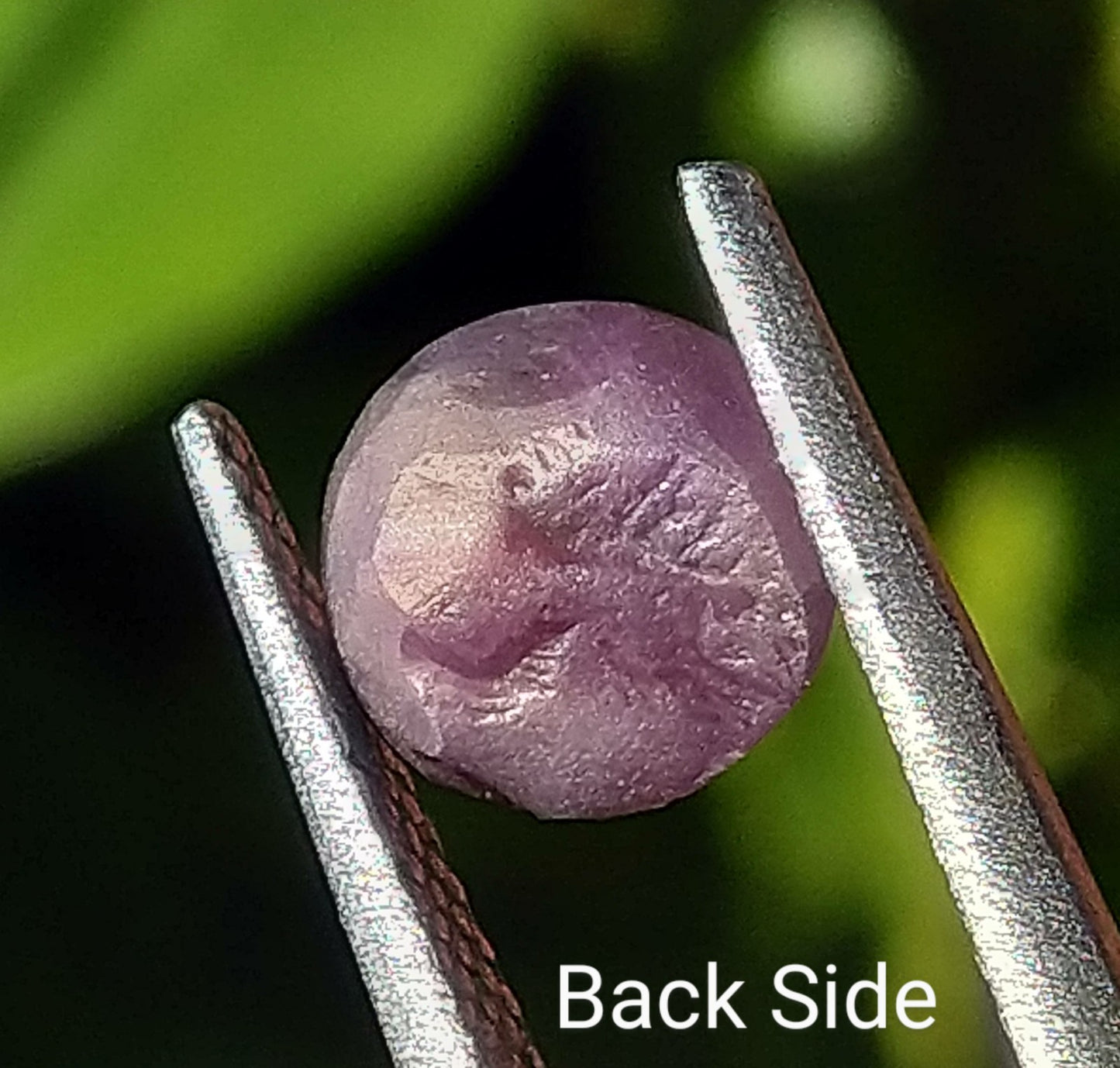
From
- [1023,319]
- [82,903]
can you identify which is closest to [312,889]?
[82,903]

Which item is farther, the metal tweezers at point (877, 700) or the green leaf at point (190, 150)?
the green leaf at point (190, 150)

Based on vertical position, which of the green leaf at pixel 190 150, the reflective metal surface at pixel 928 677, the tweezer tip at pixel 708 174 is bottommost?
the reflective metal surface at pixel 928 677

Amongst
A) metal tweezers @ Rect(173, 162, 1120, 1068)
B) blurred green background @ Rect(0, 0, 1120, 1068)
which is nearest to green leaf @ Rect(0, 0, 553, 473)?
blurred green background @ Rect(0, 0, 1120, 1068)

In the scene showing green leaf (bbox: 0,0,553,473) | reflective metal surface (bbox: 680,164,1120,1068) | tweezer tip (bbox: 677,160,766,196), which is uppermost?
green leaf (bbox: 0,0,553,473)

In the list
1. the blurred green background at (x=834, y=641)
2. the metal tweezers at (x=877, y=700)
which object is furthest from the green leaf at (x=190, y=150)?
the metal tweezers at (x=877, y=700)

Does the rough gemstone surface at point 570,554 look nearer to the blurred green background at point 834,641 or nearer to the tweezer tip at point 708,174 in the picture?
the tweezer tip at point 708,174

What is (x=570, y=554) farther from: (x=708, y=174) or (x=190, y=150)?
(x=190, y=150)

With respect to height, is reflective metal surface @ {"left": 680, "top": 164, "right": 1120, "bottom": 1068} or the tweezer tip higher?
the tweezer tip

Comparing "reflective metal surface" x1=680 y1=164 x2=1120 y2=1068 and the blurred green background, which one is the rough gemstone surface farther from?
the blurred green background

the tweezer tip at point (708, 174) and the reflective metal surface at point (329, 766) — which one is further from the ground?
the tweezer tip at point (708, 174)
